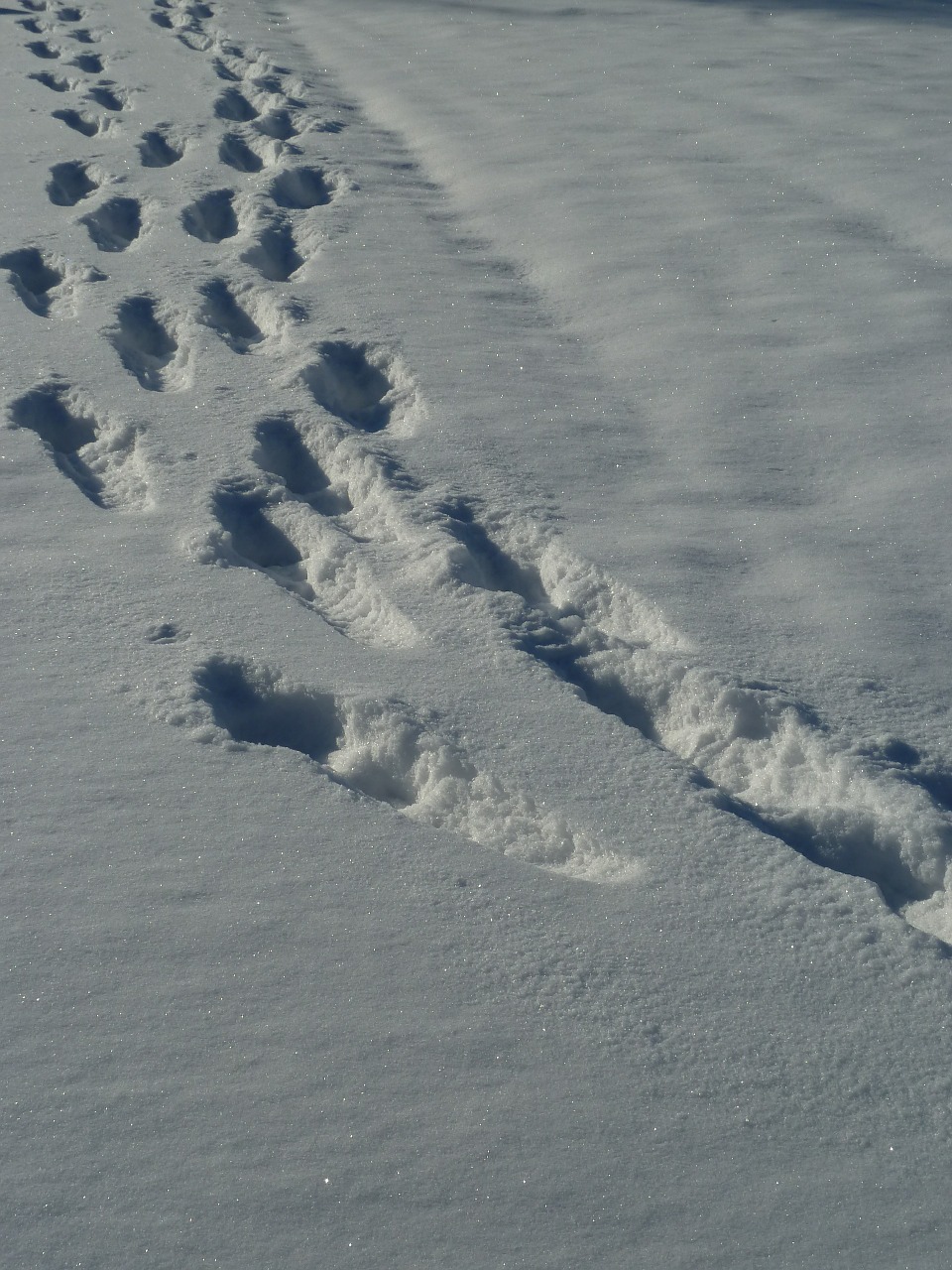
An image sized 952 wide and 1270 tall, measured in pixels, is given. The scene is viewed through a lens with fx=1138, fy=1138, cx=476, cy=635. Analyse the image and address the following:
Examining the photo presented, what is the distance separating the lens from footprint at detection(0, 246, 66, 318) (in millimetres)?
2531

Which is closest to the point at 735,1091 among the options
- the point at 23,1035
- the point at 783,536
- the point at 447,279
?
the point at 23,1035

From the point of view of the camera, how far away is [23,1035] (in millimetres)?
1007

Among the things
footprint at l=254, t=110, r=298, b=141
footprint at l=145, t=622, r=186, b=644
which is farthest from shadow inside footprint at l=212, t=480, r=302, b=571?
footprint at l=254, t=110, r=298, b=141

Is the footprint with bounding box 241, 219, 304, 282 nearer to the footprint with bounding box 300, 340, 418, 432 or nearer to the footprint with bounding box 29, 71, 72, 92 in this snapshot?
the footprint with bounding box 300, 340, 418, 432

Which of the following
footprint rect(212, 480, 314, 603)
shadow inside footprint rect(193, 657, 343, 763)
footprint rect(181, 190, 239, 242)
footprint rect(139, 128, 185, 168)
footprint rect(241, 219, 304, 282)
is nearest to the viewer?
shadow inside footprint rect(193, 657, 343, 763)

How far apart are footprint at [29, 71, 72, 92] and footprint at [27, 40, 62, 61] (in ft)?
0.93

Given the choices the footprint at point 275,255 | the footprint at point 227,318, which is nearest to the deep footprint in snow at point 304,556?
the footprint at point 227,318

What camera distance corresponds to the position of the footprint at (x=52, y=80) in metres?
3.95

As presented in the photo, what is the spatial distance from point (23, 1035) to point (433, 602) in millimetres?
787

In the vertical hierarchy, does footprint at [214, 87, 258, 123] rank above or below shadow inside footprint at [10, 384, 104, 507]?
above

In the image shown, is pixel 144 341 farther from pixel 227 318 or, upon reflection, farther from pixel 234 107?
pixel 234 107

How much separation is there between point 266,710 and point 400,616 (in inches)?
9.7

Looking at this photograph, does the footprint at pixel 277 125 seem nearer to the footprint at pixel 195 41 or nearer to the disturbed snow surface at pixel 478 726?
the disturbed snow surface at pixel 478 726

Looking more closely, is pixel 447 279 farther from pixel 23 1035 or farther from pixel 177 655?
pixel 23 1035
